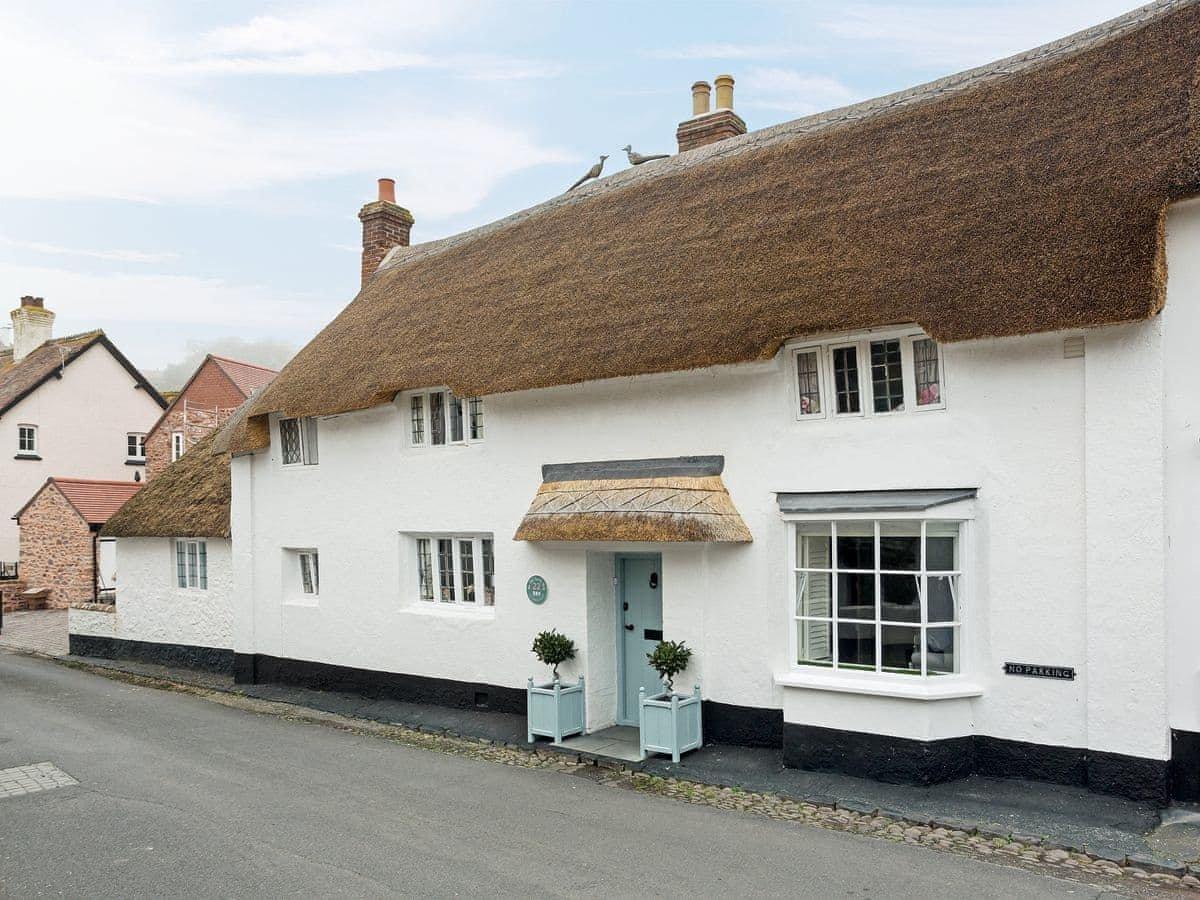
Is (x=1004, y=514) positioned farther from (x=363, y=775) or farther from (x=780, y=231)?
(x=363, y=775)

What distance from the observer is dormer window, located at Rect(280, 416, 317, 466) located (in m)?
14.2

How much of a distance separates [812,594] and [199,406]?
27.3 m

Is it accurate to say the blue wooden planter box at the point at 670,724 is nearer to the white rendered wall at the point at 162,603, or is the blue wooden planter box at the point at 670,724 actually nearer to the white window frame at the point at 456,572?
the white window frame at the point at 456,572

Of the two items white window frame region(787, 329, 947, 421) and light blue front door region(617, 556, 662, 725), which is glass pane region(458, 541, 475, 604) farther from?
white window frame region(787, 329, 947, 421)

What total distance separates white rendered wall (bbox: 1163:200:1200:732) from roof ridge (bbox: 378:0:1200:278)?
3242mm

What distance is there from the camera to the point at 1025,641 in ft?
26.3

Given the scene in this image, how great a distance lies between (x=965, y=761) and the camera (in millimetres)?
8242

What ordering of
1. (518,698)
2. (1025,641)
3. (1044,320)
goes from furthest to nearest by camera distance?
(518,698), (1025,641), (1044,320)

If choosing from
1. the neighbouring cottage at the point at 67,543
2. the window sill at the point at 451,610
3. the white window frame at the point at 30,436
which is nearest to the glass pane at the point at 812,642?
the window sill at the point at 451,610

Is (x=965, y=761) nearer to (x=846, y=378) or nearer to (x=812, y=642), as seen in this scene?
(x=812, y=642)

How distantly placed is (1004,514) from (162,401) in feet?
108

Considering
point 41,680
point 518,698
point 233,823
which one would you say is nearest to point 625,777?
point 518,698

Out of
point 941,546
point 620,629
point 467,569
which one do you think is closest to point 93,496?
point 467,569

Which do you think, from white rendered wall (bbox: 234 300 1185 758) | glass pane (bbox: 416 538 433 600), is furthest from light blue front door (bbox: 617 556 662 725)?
glass pane (bbox: 416 538 433 600)
